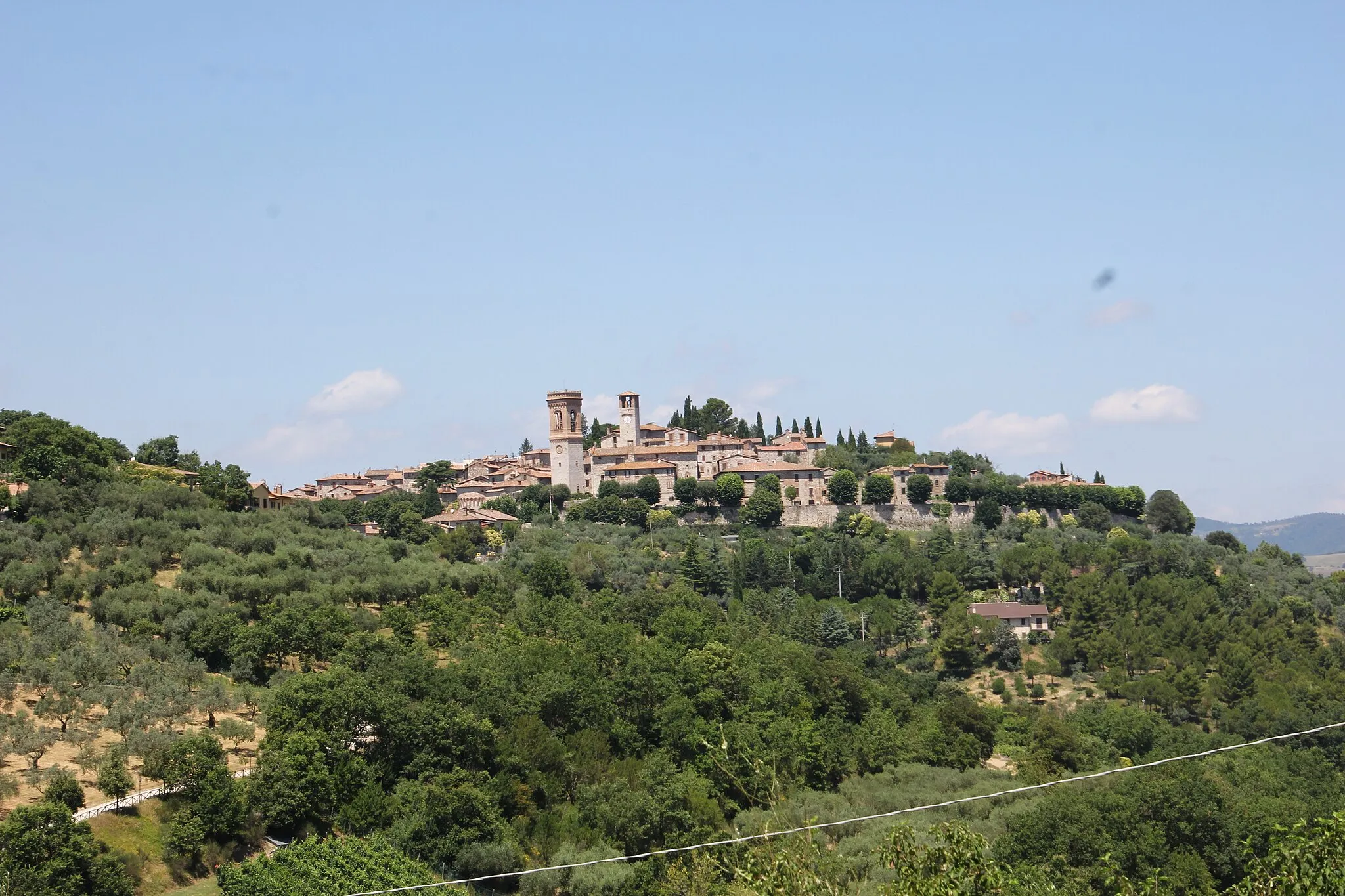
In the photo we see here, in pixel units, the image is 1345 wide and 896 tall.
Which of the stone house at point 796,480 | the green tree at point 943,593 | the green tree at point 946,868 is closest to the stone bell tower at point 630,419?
the stone house at point 796,480

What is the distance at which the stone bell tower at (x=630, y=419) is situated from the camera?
3585 inches

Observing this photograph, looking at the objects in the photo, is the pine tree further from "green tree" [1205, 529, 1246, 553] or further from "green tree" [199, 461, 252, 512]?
"green tree" [1205, 529, 1246, 553]

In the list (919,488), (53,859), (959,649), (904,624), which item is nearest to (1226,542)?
(919,488)

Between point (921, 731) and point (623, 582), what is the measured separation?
1914cm

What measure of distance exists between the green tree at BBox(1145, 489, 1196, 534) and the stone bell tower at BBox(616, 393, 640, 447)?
31.8 meters

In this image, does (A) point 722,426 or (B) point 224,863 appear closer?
(B) point 224,863

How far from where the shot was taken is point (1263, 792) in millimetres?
37812

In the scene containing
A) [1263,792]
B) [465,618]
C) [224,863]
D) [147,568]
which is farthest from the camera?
[465,618]

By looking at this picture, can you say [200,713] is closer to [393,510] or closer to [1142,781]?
[1142,781]

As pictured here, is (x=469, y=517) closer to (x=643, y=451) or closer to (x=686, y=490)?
(x=686, y=490)

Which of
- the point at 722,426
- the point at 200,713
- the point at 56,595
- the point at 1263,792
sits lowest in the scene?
the point at 1263,792

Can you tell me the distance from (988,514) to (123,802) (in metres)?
60.6

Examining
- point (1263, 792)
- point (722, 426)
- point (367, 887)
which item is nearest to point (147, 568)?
point (367, 887)

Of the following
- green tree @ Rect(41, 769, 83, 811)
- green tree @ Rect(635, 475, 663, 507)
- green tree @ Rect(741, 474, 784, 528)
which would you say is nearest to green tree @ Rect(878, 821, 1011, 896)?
green tree @ Rect(41, 769, 83, 811)
